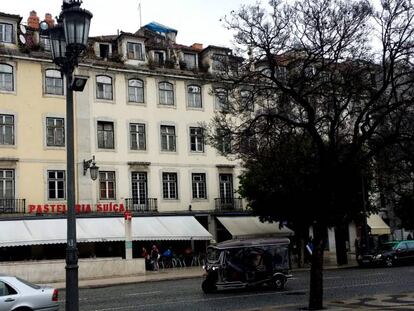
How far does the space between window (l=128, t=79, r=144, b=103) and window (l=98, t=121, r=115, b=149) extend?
7.72 ft

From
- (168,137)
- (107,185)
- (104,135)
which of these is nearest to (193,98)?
(168,137)

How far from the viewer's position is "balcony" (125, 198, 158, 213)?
37625mm

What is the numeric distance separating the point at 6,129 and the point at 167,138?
1044 cm

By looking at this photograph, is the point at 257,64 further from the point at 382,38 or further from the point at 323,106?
the point at 382,38

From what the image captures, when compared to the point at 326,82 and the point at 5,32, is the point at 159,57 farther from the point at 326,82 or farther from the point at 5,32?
the point at 326,82

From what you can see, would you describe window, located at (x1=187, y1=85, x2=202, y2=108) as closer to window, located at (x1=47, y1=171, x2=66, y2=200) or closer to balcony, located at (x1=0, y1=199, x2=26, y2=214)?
window, located at (x1=47, y1=171, x2=66, y2=200)

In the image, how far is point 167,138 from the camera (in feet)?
131

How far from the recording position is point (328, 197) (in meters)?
15.5

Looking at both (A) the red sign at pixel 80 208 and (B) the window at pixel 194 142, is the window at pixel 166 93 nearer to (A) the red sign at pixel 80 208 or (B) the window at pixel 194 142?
(B) the window at pixel 194 142

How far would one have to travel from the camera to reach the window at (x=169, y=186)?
39312mm

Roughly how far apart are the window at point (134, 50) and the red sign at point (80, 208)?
32.5ft

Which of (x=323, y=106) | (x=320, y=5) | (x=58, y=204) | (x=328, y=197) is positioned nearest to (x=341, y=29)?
(x=320, y=5)

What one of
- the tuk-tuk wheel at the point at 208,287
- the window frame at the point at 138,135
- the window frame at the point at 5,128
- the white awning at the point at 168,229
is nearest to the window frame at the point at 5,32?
the window frame at the point at 5,128

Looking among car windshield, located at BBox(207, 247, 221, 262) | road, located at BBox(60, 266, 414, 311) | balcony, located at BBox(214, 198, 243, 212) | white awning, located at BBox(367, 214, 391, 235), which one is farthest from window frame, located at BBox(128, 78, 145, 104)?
white awning, located at BBox(367, 214, 391, 235)
